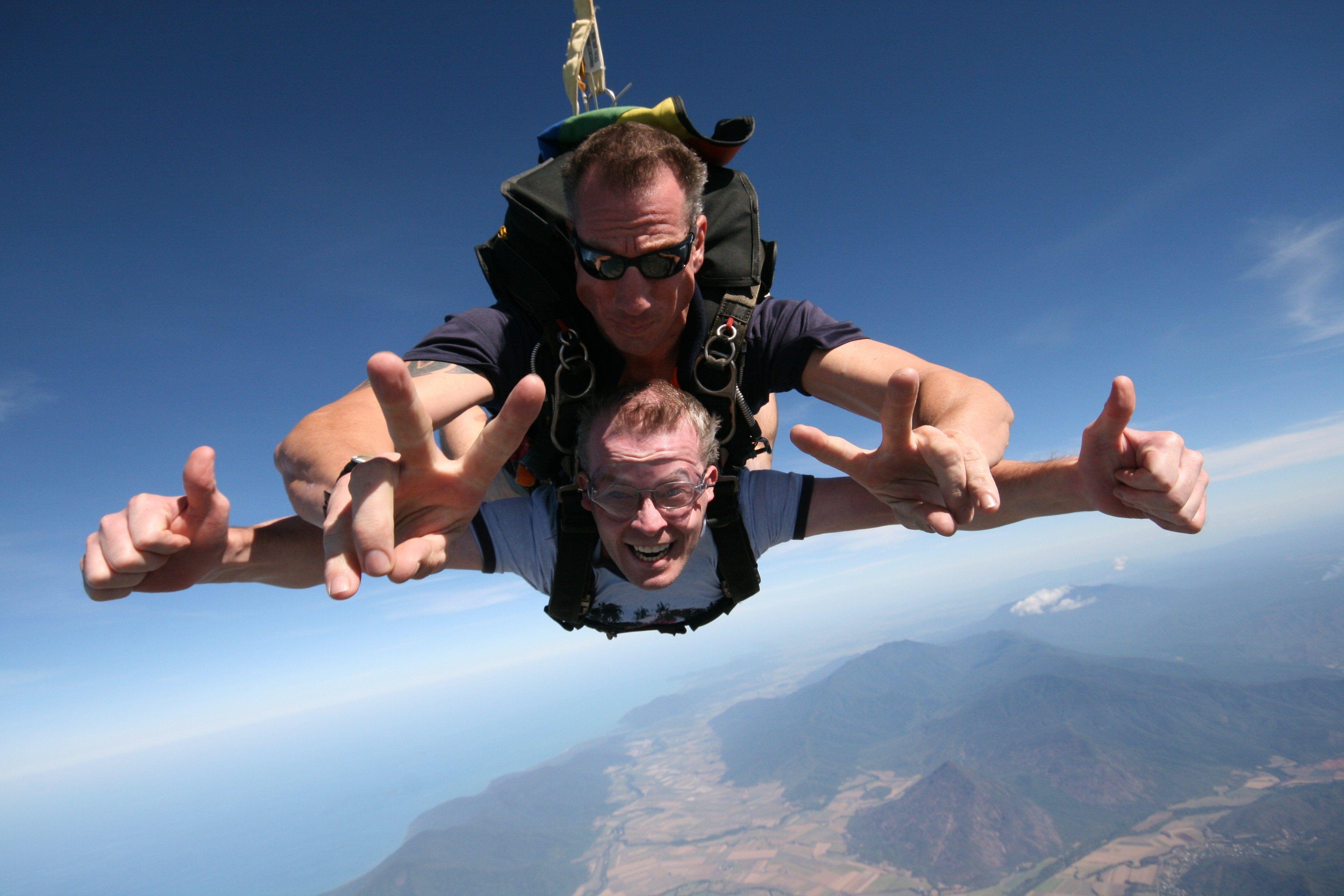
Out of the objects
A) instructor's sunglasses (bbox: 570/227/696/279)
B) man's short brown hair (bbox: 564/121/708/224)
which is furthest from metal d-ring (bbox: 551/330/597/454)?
man's short brown hair (bbox: 564/121/708/224)

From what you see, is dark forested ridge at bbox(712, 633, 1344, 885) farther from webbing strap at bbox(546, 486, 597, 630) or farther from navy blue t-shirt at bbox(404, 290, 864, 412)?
navy blue t-shirt at bbox(404, 290, 864, 412)

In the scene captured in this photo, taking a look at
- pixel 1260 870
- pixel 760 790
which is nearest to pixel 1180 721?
pixel 1260 870

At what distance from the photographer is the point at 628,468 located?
3.06 meters

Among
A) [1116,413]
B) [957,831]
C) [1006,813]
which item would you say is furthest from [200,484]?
[1006,813]

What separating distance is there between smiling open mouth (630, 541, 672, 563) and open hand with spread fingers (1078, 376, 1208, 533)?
193 centimetres

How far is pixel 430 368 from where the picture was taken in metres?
2.48

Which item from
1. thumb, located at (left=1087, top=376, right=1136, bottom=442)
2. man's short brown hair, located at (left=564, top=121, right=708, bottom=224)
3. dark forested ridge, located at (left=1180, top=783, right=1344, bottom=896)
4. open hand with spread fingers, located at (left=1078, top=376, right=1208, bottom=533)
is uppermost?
man's short brown hair, located at (left=564, top=121, right=708, bottom=224)

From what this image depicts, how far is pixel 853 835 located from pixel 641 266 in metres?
165

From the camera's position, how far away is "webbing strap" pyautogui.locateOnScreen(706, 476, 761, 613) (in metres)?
3.20

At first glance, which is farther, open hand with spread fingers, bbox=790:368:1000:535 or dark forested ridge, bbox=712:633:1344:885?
dark forested ridge, bbox=712:633:1344:885

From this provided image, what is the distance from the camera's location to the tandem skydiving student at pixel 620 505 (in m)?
1.68

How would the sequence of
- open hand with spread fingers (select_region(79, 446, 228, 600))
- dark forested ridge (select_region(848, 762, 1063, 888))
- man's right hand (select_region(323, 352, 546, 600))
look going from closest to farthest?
man's right hand (select_region(323, 352, 546, 600)) < open hand with spread fingers (select_region(79, 446, 228, 600)) < dark forested ridge (select_region(848, 762, 1063, 888))

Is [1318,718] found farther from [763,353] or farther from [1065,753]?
[763,353]

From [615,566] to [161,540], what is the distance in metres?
2.06
